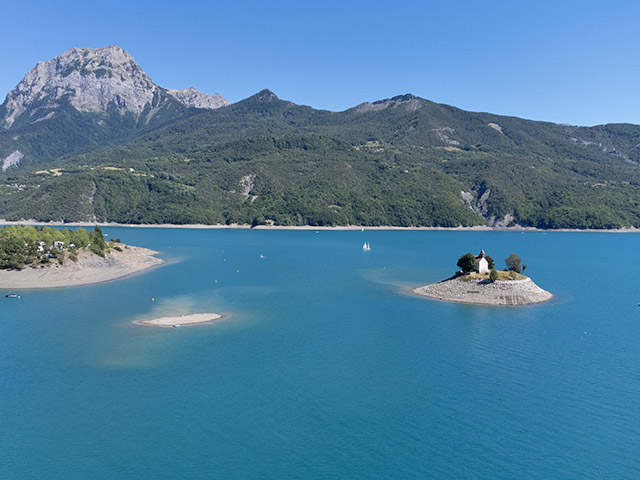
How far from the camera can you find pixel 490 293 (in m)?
104

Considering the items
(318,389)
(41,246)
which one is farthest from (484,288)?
(41,246)

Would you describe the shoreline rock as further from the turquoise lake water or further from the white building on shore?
the white building on shore

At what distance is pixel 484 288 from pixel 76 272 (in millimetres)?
105542

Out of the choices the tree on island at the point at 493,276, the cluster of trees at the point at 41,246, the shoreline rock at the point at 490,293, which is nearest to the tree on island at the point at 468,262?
the shoreline rock at the point at 490,293

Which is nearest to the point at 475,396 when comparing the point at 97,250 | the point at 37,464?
the point at 37,464

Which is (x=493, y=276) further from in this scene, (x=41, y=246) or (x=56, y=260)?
(x=41, y=246)

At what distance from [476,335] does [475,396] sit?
2547 cm

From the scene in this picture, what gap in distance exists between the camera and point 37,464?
1698 inches

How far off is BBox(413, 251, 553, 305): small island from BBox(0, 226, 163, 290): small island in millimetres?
89836

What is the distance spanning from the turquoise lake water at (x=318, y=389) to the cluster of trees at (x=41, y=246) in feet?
75.2

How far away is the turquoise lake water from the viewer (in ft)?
144

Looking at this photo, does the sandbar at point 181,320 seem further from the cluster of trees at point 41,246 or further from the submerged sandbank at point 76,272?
the cluster of trees at point 41,246

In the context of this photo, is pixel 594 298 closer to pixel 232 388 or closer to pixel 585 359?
pixel 585 359

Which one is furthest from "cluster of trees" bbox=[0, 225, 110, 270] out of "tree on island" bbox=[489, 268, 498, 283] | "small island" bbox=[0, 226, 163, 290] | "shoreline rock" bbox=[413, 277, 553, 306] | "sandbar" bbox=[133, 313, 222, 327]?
"tree on island" bbox=[489, 268, 498, 283]
